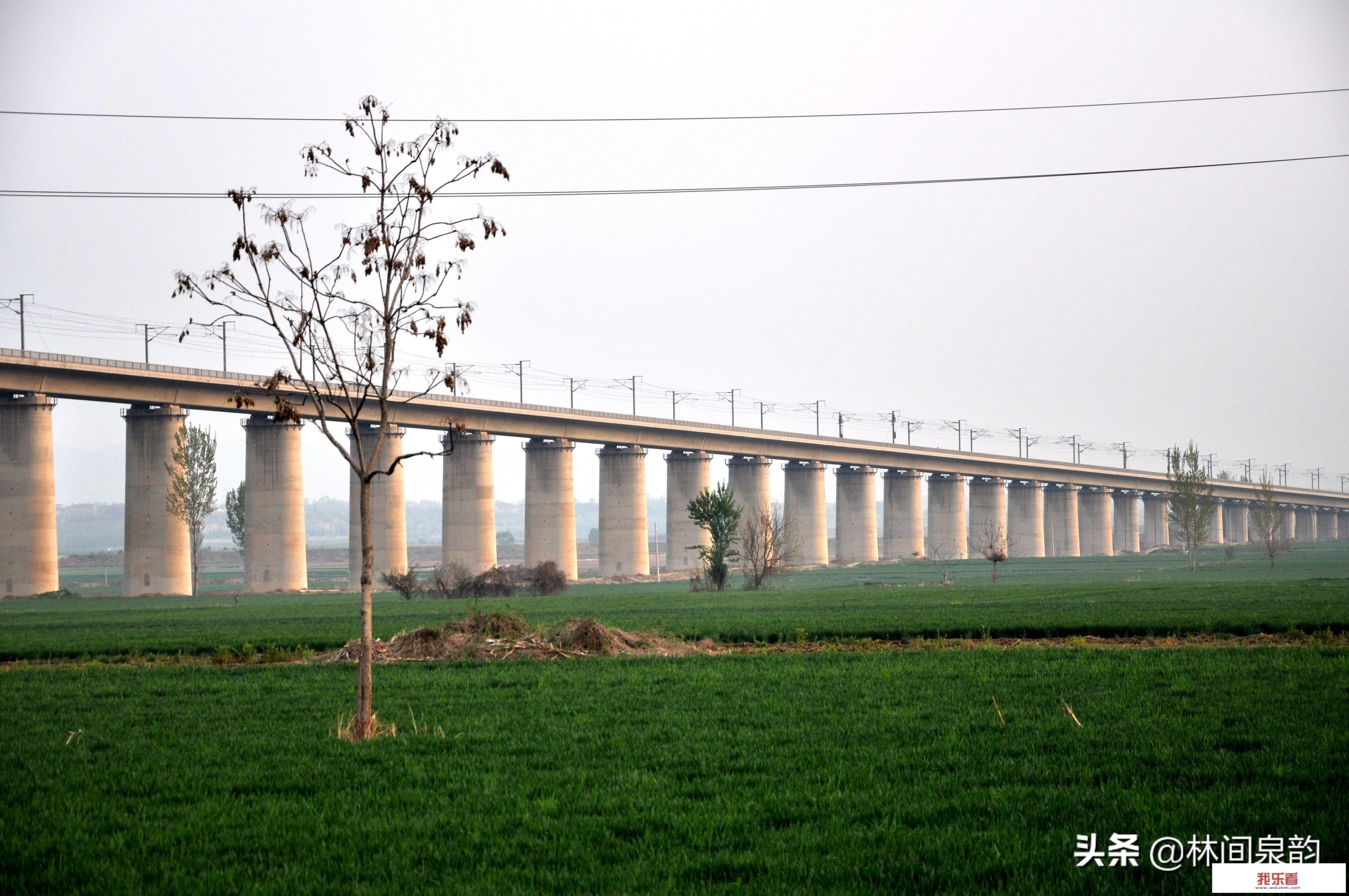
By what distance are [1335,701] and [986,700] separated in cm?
563

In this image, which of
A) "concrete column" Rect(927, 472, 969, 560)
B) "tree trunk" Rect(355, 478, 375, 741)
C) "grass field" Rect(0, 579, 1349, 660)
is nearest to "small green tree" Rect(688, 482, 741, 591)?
"grass field" Rect(0, 579, 1349, 660)

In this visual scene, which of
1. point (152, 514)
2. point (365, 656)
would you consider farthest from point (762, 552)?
point (365, 656)

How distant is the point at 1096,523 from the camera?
194 meters

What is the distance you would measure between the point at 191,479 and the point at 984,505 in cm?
12404

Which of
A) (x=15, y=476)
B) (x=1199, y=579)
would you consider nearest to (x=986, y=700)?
(x=1199, y=579)

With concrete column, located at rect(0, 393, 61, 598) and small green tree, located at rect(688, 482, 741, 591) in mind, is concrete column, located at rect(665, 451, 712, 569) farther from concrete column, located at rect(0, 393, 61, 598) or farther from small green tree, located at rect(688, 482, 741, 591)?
concrete column, located at rect(0, 393, 61, 598)

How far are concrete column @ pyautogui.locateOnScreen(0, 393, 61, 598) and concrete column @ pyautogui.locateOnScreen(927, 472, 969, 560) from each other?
121036 mm

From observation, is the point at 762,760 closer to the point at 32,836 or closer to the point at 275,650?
the point at 32,836

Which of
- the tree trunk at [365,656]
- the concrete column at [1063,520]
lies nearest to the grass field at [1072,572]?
the concrete column at [1063,520]

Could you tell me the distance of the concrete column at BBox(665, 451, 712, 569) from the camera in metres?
134

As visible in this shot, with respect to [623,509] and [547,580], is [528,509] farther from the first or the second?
[547,580]

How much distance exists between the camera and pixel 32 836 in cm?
1157

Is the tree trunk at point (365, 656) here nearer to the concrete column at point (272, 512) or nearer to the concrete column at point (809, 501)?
the concrete column at point (272, 512)

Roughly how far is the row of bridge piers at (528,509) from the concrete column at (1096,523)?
29 cm
